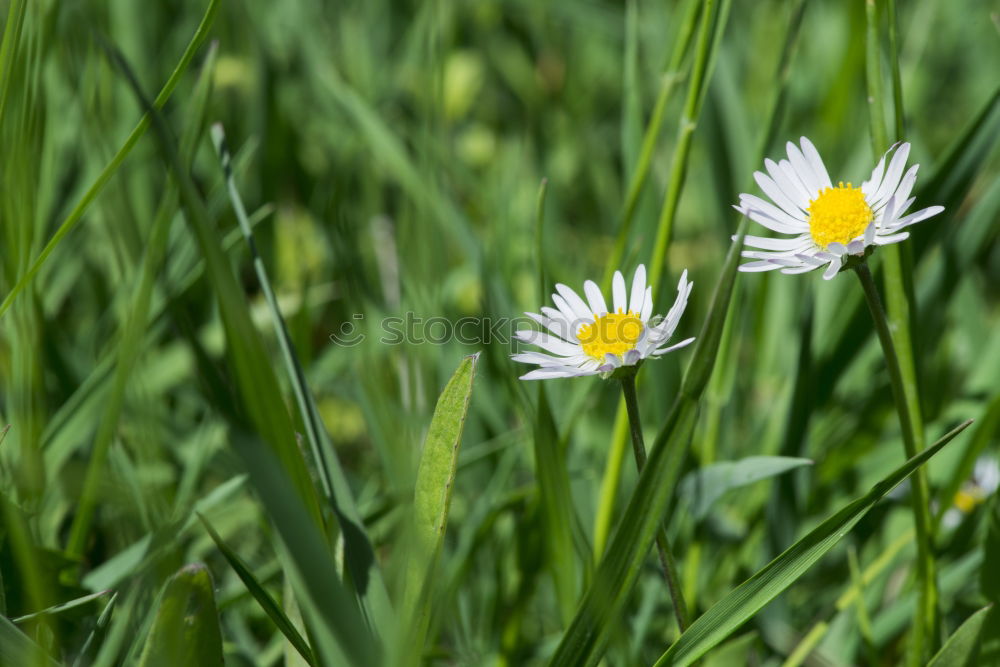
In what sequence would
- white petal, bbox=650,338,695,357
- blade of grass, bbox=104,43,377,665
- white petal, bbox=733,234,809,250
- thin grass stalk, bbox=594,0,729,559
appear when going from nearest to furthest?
1. blade of grass, bbox=104,43,377,665
2. white petal, bbox=650,338,695,357
3. white petal, bbox=733,234,809,250
4. thin grass stalk, bbox=594,0,729,559

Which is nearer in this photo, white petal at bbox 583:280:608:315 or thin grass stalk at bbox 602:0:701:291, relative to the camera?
white petal at bbox 583:280:608:315

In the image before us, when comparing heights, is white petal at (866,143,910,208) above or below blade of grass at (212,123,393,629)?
above

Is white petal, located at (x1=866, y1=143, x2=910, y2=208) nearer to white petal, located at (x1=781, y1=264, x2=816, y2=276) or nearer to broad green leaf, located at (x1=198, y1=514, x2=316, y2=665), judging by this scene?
white petal, located at (x1=781, y1=264, x2=816, y2=276)

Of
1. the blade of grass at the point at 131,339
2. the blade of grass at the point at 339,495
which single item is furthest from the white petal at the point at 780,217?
the blade of grass at the point at 131,339

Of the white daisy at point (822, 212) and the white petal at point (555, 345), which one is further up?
the white daisy at point (822, 212)

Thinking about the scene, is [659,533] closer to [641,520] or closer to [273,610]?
[641,520]

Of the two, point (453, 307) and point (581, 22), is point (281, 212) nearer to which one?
point (453, 307)

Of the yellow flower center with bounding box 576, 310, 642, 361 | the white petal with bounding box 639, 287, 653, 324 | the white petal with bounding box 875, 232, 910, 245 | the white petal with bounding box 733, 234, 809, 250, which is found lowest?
the yellow flower center with bounding box 576, 310, 642, 361

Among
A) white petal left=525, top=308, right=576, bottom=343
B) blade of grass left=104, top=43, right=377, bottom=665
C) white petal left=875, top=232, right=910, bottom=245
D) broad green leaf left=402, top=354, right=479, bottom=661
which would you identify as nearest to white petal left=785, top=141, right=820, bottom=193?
white petal left=875, top=232, right=910, bottom=245

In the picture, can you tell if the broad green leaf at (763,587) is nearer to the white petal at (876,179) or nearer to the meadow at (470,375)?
the meadow at (470,375)
